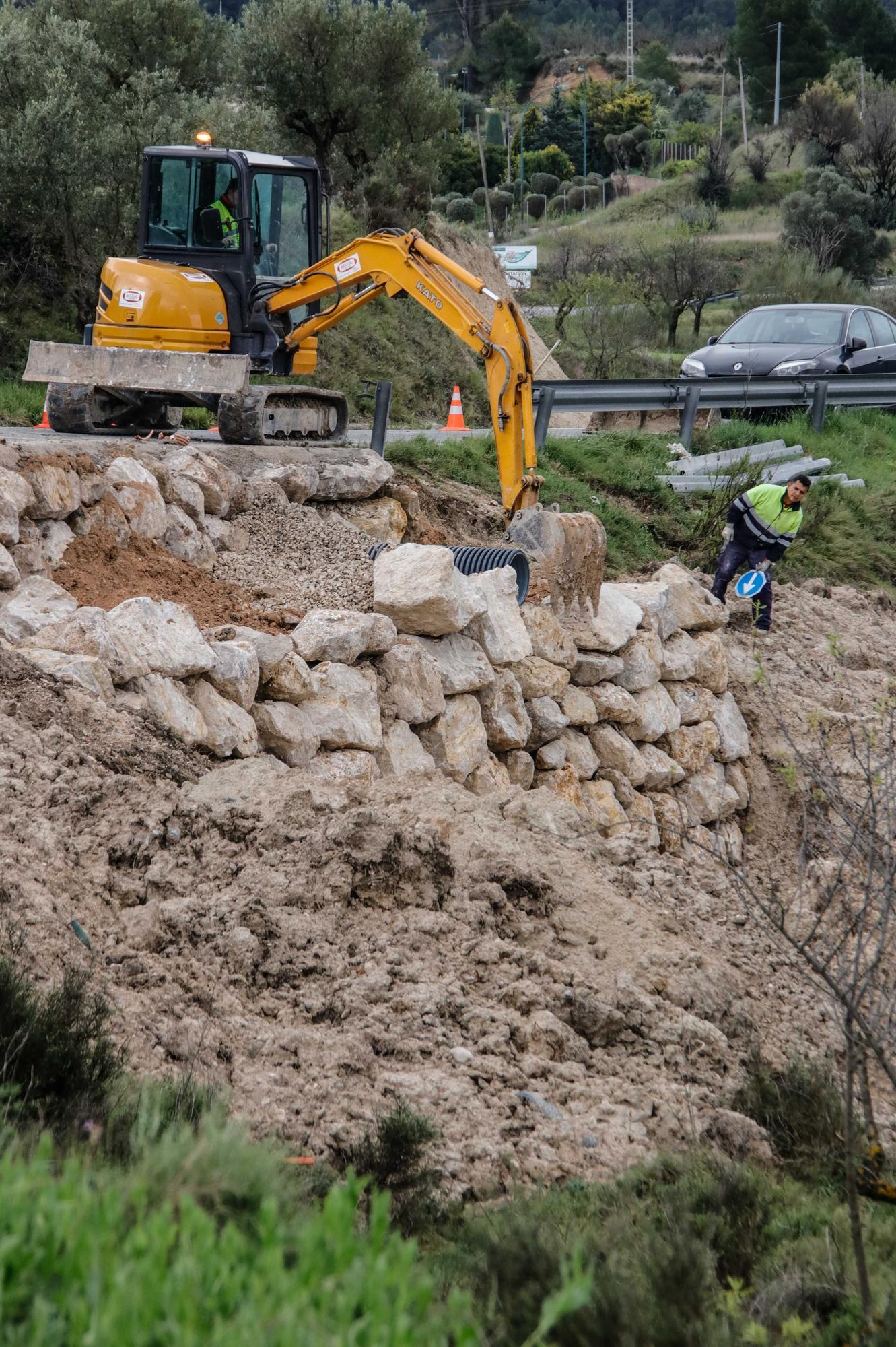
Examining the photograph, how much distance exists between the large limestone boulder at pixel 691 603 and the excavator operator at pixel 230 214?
17.3 ft

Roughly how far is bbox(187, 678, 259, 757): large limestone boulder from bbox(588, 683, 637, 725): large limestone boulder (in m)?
3.50

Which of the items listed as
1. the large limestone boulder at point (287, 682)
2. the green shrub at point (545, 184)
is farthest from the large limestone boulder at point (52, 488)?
the green shrub at point (545, 184)

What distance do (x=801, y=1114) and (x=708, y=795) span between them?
568 cm

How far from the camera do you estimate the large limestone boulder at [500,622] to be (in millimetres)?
8211

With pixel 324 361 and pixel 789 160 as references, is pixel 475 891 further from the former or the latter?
pixel 789 160

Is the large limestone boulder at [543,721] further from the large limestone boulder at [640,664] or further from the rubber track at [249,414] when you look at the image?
the rubber track at [249,414]

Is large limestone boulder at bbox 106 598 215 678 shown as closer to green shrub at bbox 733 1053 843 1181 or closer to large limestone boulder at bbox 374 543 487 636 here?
large limestone boulder at bbox 374 543 487 636

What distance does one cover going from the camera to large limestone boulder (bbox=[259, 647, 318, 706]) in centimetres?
667

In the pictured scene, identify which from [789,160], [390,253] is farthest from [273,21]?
[789,160]

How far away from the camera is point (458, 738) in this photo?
775 centimetres

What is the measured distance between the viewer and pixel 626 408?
14602 millimetres

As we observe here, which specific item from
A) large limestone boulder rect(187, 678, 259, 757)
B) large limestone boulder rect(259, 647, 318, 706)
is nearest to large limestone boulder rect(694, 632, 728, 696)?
large limestone boulder rect(259, 647, 318, 706)

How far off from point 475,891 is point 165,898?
4.14ft

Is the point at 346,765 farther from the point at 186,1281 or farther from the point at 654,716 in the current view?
the point at 186,1281
